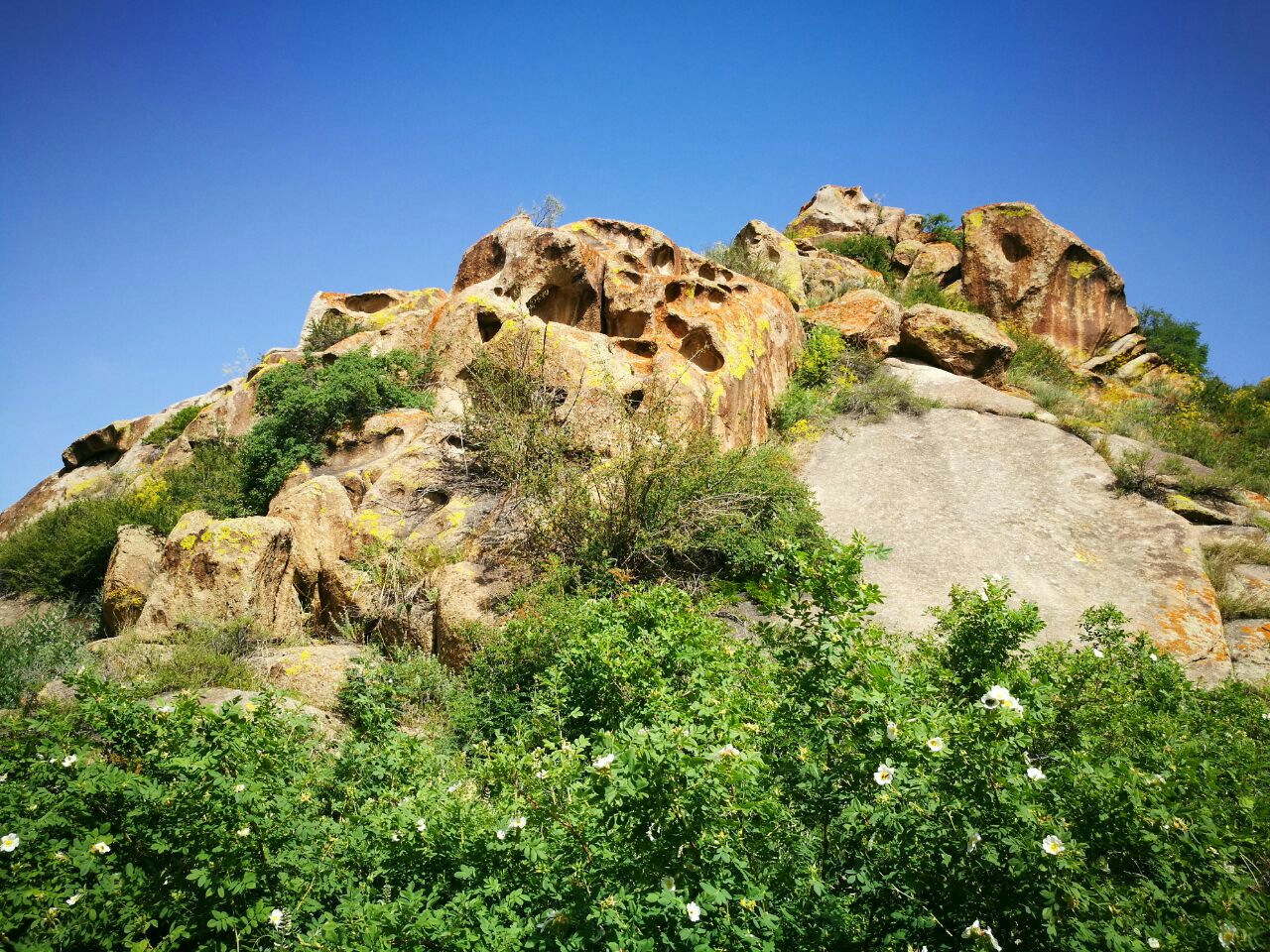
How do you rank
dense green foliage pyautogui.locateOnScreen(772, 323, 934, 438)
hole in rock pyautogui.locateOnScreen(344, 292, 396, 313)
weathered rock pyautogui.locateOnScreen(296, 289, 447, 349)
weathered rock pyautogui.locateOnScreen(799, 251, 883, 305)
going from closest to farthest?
dense green foliage pyautogui.locateOnScreen(772, 323, 934, 438)
weathered rock pyautogui.locateOnScreen(296, 289, 447, 349)
hole in rock pyautogui.locateOnScreen(344, 292, 396, 313)
weathered rock pyautogui.locateOnScreen(799, 251, 883, 305)

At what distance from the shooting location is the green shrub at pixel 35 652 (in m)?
7.52

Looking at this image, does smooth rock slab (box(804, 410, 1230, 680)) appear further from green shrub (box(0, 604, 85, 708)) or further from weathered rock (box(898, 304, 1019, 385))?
green shrub (box(0, 604, 85, 708))

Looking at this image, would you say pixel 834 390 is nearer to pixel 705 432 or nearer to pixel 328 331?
pixel 705 432

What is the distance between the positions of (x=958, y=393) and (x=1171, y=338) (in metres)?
16.6

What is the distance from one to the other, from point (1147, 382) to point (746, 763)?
2335 centimetres

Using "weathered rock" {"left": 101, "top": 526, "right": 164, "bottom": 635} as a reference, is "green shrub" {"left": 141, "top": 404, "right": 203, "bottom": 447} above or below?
above

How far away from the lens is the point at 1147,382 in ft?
65.2

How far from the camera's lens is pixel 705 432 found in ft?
33.8

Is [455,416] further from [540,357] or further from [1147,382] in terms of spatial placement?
[1147,382]

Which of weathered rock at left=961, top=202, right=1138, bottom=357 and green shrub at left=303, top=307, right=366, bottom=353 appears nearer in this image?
green shrub at left=303, top=307, right=366, bottom=353

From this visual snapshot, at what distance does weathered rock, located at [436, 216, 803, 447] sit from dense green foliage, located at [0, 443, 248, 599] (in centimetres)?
483

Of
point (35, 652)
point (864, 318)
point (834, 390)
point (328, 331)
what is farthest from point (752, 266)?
point (35, 652)

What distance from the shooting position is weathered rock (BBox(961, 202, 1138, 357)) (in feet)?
66.1

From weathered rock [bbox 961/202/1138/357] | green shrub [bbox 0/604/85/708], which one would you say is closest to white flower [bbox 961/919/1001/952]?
green shrub [bbox 0/604/85/708]
